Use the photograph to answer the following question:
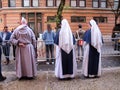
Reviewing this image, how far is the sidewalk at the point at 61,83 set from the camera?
363 inches

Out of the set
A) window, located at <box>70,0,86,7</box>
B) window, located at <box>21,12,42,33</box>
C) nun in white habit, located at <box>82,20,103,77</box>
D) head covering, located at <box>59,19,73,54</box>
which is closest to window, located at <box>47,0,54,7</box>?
window, located at <box>21,12,42,33</box>

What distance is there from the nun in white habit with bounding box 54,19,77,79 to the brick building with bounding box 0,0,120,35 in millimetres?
28269

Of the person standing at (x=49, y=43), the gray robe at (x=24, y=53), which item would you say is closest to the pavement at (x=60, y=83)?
the gray robe at (x=24, y=53)

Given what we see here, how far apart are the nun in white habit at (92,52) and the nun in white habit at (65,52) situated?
0.50 metres

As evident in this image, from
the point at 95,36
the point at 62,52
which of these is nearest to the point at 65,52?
the point at 62,52

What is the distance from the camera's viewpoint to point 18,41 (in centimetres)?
977

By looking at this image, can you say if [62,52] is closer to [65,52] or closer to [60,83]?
[65,52]

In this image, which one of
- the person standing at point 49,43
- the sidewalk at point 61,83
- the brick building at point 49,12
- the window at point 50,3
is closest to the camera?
the sidewalk at point 61,83

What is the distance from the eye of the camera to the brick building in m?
39.1

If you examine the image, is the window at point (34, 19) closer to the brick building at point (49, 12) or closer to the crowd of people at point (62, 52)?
the brick building at point (49, 12)

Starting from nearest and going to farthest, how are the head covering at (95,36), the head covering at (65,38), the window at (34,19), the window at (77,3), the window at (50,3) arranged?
the head covering at (65,38) < the head covering at (95,36) < the window at (34,19) < the window at (50,3) < the window at (77,3)

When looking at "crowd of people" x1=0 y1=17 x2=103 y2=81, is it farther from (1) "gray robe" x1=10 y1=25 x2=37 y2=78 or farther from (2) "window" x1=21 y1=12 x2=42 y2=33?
(2) "window" x1=21 y1=12 x2=42 y2=33

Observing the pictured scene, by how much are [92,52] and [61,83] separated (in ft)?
4.99

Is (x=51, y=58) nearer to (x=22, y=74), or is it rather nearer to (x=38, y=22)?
(x=22, y=74)
